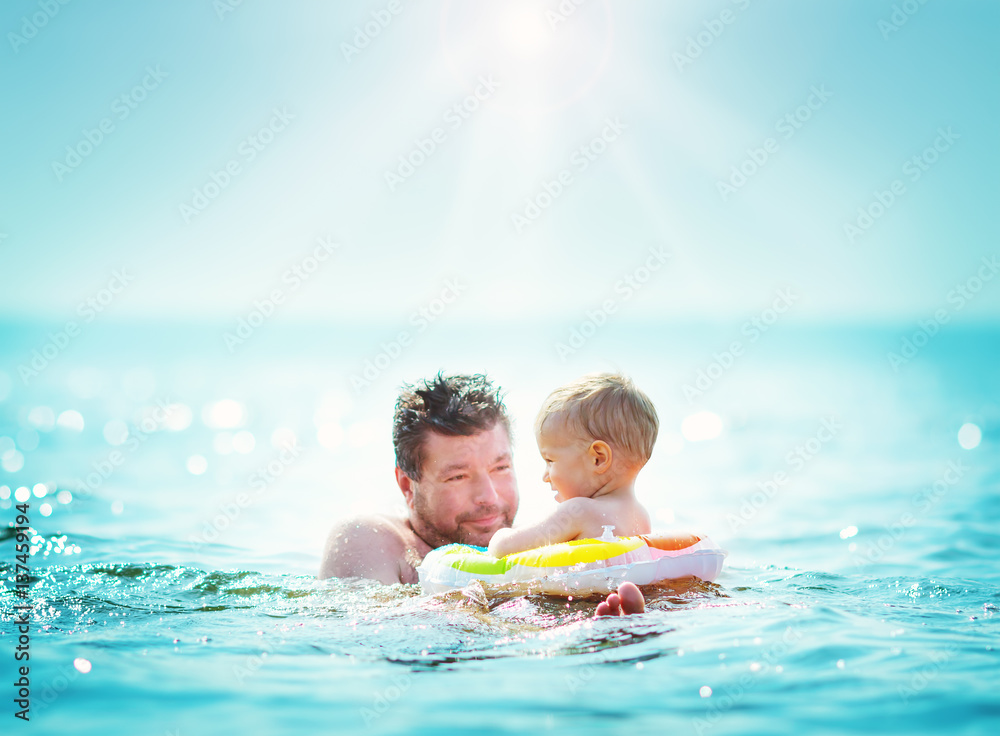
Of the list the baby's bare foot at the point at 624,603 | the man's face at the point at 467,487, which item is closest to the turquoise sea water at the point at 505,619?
the baby's bare foot at the point at 624,603

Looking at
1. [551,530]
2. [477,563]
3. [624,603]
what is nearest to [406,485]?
[477,563]

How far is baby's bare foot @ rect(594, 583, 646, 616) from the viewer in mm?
3848

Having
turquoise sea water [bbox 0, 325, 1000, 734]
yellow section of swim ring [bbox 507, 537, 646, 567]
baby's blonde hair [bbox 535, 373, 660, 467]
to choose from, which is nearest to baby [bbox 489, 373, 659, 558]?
baby's blonde hair [bbox 535, 373, 660, 467]

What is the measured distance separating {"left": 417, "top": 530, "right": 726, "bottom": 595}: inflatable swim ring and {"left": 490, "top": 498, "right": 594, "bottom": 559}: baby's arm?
6 cm

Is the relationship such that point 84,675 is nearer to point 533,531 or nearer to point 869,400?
point 533,531

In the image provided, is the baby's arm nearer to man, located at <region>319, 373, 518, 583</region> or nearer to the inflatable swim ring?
the inflatable swim ring

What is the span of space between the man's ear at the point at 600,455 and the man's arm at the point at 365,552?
5.08ft

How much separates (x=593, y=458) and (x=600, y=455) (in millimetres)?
43

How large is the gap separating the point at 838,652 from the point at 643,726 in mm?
1136

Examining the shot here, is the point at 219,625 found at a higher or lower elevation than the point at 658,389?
lower

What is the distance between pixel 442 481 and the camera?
213 inches

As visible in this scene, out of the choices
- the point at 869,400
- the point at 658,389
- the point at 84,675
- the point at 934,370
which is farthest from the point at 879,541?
the point at 934,370

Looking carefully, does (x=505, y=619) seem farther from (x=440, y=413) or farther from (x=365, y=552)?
(x=440, y=413)

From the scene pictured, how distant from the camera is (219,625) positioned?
176 inches
